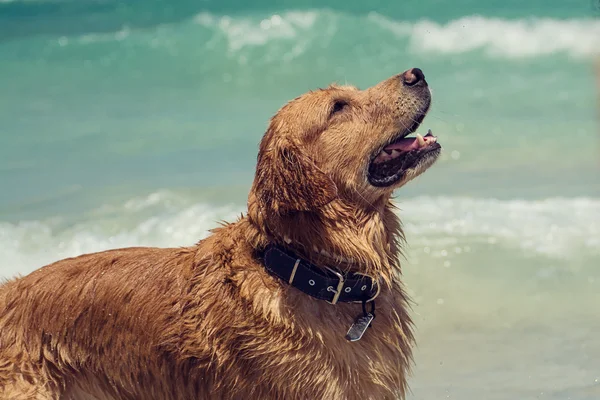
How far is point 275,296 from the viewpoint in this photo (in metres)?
4.53

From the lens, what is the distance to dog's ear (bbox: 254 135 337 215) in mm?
4527

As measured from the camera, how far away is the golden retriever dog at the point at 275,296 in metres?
4.51

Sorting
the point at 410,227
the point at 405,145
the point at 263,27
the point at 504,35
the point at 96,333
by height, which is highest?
the point at 405,145

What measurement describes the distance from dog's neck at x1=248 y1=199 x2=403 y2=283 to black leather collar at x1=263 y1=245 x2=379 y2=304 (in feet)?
0.14

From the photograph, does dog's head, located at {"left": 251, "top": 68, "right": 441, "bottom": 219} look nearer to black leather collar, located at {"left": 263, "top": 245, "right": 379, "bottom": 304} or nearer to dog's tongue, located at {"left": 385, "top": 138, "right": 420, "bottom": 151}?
dog's tongue, located at {"left": 385, "top": 138, "right": 420, "bottom": 151}

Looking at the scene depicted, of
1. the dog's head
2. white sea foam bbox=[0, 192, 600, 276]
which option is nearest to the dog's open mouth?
the dog's head

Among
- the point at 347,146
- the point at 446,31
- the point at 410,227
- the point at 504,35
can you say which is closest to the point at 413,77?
the point at 347,146

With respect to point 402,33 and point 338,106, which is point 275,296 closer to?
point 338,106

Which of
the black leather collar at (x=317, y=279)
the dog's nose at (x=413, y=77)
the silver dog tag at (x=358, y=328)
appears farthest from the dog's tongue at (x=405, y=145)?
the silver dog tag at (x=358, y=328)

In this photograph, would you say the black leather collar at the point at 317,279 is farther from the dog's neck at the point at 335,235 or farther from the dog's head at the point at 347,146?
the dog's head at the point at 347,146

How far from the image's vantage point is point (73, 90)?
16516mm

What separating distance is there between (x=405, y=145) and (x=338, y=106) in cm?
39

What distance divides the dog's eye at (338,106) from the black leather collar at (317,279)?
0.76m

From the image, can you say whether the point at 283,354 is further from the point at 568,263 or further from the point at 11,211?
the point at 11,211
